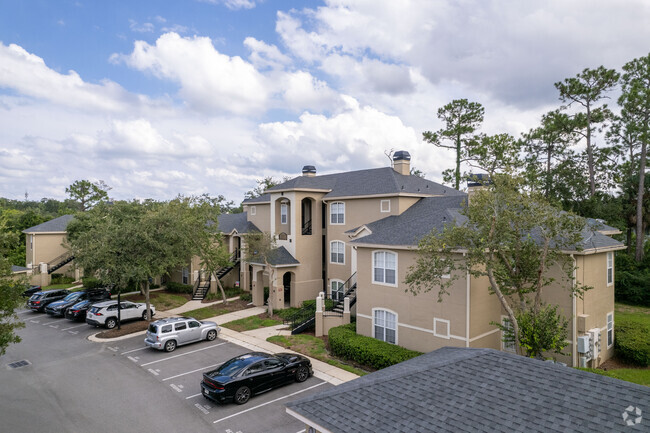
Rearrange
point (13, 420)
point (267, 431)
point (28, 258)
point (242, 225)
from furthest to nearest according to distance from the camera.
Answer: point (28, 258) < point (242, 225) < point (13, 420) < point (267, 431)

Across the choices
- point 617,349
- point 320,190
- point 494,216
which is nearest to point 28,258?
point 320,190

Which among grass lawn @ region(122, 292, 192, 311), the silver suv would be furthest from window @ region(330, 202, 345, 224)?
grass lawn @ region(122, 292, 192, 311)

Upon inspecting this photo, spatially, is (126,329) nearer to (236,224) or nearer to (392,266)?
(236,224)

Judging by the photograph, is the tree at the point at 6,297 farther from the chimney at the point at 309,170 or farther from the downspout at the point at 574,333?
the chimney at the point at 309,170

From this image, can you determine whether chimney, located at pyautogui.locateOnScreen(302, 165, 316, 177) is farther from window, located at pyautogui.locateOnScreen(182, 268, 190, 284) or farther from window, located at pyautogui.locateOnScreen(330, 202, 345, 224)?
window, located at pyautogui.locateOnScreen(182, 268, 190, 284)

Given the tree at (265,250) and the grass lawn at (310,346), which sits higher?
the tree at (265,250)

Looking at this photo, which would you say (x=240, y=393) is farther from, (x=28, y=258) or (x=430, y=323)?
(x=28, y=258)

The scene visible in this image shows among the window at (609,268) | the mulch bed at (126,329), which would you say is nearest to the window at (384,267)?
the window at (609,268)
